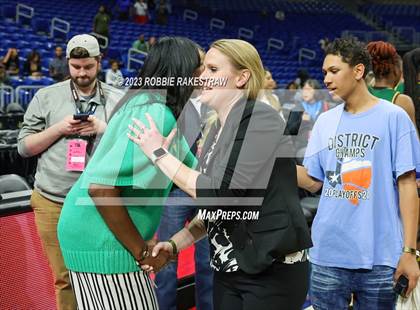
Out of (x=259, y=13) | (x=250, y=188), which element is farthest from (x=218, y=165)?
(x=259, y=13)

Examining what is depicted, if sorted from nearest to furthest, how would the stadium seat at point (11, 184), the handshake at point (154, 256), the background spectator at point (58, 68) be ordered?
the handshake at point (154, 256) < the stadium seat at point (11, 184) < the background spectator at point (58, 68)

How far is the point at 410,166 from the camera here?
6.47 ft

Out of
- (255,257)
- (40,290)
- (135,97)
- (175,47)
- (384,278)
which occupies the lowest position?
(40,290)

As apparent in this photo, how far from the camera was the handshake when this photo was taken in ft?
5.77

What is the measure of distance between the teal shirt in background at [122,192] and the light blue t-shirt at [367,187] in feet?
2.14

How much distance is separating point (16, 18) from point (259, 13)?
915 centimetres

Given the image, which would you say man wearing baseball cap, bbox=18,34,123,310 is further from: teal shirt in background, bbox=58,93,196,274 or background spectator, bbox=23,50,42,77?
background spectator, bbox=23,50,42,77

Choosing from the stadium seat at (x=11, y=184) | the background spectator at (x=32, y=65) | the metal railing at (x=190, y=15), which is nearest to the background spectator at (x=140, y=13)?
the metal railing at (x=190, y=15)

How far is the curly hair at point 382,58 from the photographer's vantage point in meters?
2.35

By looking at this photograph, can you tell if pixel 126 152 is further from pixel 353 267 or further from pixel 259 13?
pixel 259 13

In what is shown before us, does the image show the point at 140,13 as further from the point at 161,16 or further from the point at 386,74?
the point at 386,74

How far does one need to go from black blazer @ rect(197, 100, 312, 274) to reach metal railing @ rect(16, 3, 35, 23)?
13.0 m

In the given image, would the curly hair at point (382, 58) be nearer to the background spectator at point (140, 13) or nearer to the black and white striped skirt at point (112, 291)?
the black and white striped skirt at point (112, 291)

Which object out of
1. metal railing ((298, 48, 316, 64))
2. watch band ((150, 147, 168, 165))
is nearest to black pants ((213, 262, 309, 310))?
watch band ((150, 147, 168, 165))
